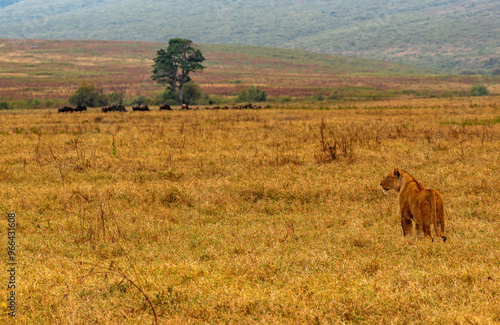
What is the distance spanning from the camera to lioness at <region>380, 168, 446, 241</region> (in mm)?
6508

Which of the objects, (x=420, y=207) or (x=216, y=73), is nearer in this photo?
(x=420, y=207)

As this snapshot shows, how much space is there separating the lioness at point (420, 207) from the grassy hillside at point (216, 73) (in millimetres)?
59672

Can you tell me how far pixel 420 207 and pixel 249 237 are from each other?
9.00ft

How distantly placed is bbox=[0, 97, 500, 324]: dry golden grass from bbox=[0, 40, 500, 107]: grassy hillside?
53167mm

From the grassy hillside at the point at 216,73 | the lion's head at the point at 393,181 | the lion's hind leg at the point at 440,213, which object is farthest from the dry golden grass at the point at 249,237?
the grassy hillside at the point at 216,73

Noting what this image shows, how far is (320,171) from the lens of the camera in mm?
12312

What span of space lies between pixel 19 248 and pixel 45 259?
0.74 metres

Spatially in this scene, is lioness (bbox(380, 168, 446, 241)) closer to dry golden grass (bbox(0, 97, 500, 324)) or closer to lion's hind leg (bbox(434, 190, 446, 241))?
lion's hind leg (bbox(434, 190, 446, 241))

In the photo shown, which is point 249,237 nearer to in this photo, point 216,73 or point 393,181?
point 393,181

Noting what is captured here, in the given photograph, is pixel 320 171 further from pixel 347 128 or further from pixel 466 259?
pixel 347 128

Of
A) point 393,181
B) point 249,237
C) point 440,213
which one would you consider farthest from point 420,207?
point 249,237

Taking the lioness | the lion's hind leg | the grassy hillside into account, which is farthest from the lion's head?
the grassy hillside

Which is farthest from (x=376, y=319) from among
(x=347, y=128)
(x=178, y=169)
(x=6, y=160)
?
(x=347, y=128)

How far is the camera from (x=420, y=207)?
21.9 feet
